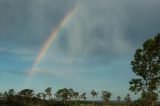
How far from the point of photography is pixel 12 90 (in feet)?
414

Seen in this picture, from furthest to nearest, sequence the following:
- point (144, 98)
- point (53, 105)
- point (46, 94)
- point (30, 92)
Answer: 1. point (46, 94)
2. point (30, 92)
3. point (53, 105)
4. point (144, 98)

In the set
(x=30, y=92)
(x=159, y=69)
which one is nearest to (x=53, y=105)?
(x=30, y=92)

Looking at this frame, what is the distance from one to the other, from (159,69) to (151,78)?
1.47m

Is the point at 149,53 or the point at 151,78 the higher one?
the point at 149,53

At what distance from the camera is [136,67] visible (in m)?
35.8

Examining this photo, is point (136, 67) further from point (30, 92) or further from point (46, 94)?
point (46, 94)

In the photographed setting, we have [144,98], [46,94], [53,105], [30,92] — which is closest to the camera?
[144,98]

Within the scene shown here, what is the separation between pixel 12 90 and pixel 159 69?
100 meters

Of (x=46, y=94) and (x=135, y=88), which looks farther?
(x=46, y=94)

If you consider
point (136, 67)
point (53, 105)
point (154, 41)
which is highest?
point (154, 41)

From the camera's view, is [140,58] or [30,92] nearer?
[140,58]

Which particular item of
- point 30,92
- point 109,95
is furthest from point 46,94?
point 109,95

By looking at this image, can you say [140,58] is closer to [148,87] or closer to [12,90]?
[148,87]

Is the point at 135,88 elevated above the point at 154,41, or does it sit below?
below
